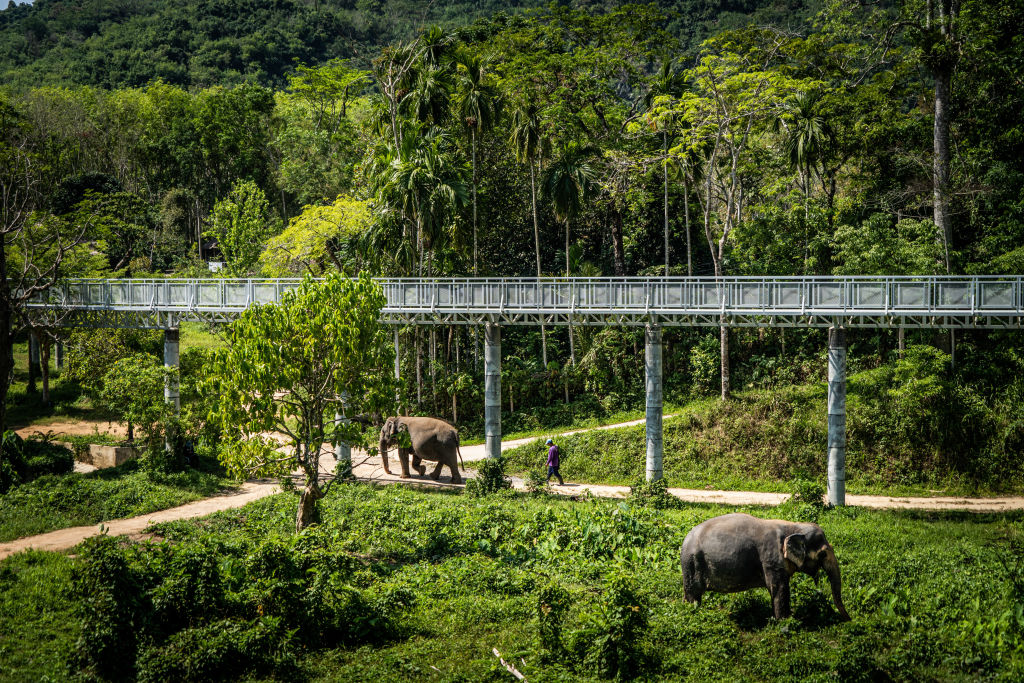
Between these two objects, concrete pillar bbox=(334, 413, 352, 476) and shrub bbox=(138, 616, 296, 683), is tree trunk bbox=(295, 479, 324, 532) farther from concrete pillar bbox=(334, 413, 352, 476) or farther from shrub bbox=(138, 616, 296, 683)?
shrub bbox=(138, 616, 296, 683)

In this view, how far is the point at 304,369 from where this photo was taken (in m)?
25.3

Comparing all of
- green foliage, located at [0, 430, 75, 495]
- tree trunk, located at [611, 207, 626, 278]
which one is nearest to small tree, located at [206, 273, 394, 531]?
green foliage, located at [0, 430, 75, 495]

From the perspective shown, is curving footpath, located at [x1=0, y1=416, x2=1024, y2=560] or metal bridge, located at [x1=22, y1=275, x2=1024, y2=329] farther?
metal bridge, located at [x1=22, y1=275, x2=1024, y2=329]

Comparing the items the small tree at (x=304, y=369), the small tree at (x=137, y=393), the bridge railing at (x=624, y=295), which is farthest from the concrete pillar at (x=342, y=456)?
the small tree at (x=137, y=393)

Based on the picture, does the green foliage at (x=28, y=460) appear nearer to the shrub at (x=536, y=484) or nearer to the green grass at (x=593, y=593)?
the green grass at (x=593, y=593)

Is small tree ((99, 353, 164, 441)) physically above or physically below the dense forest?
below

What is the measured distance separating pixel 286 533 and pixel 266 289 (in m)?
14.4

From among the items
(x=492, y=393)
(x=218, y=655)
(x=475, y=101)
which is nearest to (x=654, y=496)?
(x=492, y=393)

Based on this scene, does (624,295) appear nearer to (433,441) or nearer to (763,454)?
(763,454)

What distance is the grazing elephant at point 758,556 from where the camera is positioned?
58.0 ft

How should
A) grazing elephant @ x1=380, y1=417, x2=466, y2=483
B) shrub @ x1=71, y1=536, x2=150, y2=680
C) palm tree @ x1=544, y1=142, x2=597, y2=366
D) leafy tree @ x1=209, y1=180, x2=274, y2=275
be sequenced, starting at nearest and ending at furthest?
shrub @ x1=71, y1=536, x2=150, y2=680
grazing elephant @ x1=380, y1=417, x2=466, y2=483
palm tree @ x1=544, y1=142, x2=597, y2=366
leafy tree @ x1=209, y1=180, x2=274, y2=275

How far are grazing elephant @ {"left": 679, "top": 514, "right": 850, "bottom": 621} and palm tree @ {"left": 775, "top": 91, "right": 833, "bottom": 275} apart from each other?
27406 mm

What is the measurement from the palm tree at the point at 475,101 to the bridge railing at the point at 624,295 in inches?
335

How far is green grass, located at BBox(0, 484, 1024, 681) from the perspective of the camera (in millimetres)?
16641
